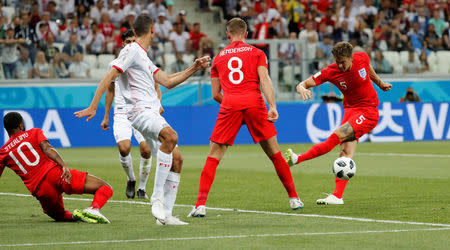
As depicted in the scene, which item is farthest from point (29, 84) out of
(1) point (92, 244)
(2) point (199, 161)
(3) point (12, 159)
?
(1) point (92, 244)

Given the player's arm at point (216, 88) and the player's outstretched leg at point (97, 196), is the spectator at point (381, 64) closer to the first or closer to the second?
the player's arm at point (216, 88)

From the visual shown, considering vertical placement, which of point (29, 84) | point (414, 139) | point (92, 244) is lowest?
point (414, 139)

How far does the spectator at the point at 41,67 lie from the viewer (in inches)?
954

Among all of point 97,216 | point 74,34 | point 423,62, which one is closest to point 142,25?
point 97,216

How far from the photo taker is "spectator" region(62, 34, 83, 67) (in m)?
24.6

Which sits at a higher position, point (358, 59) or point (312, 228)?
point (358, 59)

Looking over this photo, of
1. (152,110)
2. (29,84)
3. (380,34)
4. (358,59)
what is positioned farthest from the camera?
(380,34)

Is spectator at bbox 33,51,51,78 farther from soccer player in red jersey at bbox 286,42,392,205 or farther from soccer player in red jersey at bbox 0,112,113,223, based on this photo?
soccer player in red jersey at bbox 0,112,113,223

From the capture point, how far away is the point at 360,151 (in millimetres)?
21391

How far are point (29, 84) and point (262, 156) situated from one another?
7.91 meters

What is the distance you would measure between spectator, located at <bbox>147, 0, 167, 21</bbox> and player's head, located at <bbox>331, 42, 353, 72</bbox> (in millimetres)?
17867

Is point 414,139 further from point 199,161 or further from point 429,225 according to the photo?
point 429,225

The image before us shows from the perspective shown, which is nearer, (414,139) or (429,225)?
(429,225)

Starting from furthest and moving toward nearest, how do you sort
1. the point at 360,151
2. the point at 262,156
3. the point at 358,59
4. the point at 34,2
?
the point at 34,2 < the point at 360,151 < the point at 262,156 < the point at 358,59
